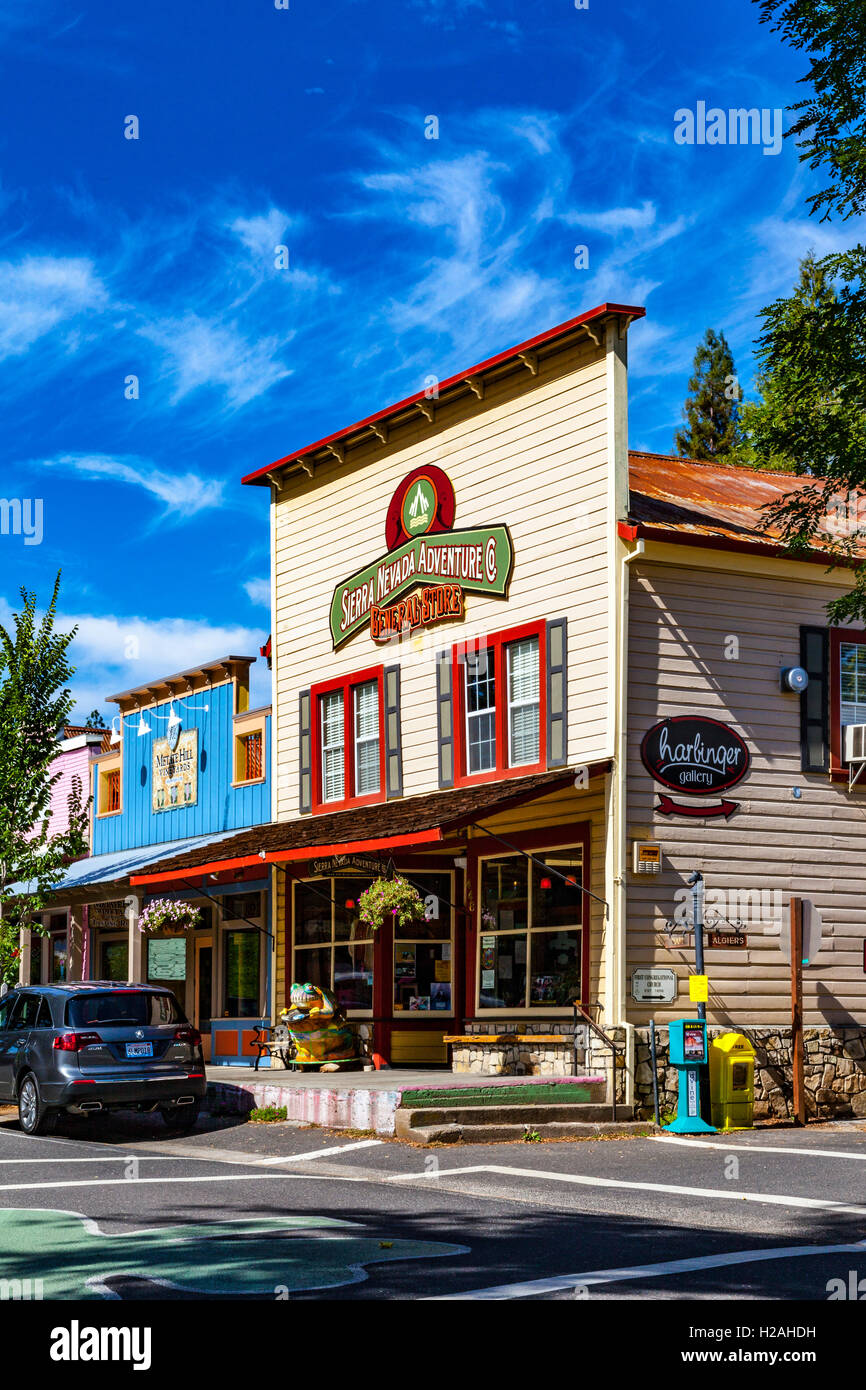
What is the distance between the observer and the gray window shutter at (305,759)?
23.8m

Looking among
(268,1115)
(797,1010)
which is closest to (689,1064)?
(797,1010)

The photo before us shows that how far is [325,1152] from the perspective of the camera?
15094 millimetres

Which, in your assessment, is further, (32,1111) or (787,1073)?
(787,1073)

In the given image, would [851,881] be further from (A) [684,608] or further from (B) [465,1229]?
(B) [465,1229]

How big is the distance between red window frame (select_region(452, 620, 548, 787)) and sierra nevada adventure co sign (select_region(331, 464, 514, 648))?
0.58 metres

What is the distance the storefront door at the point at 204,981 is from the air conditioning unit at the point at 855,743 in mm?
12065

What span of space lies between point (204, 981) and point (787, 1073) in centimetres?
1204

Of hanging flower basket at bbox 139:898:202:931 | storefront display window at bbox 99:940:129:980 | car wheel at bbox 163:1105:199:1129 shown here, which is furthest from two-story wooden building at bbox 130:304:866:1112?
storefront display window at bbox 99:940:129:980

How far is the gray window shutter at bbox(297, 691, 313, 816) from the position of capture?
2384 centimetres

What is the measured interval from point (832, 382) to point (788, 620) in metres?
5.31

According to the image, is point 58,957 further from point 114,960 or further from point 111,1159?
point 111,1159

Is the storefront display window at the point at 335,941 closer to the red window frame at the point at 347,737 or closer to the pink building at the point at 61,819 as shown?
the red window frame at the point at 347,737

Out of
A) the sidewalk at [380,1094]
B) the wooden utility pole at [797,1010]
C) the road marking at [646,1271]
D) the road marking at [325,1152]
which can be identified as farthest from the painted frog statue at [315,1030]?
the road marking at [646,1271]
